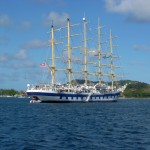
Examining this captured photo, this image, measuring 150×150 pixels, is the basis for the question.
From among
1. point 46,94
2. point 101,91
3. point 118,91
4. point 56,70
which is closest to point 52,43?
point 56,70

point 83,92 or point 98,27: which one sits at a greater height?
point 98,27

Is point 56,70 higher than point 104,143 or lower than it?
higher

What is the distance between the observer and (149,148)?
94.9 ft

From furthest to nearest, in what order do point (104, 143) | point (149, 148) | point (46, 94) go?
point (46, 94) < point (104, 143) < point (149, 148)

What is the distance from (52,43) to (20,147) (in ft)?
325

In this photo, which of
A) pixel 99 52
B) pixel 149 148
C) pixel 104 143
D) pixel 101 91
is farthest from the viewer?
pixel 99 52

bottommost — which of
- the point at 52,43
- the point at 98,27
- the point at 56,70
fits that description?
the point at 56,70

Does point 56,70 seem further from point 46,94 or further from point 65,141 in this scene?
A: point 65,141

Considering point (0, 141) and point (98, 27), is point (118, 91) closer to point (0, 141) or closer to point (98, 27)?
point (98, 27)

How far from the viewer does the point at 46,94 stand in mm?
118312

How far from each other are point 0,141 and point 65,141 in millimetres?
5173

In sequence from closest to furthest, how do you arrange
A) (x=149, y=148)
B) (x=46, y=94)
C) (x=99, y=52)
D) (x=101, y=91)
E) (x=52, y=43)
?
1. (x=149, y=148)
2. (x=46, y=94)
3. (x=52, y=43)
4. (x=101, y=91)
5. (x=99, y=52)

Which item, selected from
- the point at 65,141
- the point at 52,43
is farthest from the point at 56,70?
the point at 65,141

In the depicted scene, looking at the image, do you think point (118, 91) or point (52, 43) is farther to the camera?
point (118, 91)
